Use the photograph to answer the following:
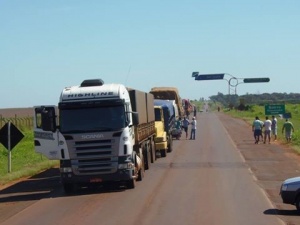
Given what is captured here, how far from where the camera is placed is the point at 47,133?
20.4 metres

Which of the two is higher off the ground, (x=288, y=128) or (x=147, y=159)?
(x=288, y=128)

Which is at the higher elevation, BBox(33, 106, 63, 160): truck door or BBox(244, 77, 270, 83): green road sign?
BBox(244, 77, 270, 83): green road sign

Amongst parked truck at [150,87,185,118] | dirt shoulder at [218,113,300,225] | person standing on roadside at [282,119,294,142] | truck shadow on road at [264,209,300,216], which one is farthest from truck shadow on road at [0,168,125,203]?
parked truck at [150,87,185,118]

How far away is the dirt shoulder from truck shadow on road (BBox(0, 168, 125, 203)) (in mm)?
5037

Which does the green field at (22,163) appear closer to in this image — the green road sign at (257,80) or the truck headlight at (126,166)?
the truck headlight at (126,166)

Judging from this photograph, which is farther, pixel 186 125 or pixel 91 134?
pixel 186 125

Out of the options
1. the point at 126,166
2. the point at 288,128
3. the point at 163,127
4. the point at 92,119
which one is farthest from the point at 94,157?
the point at 288,128

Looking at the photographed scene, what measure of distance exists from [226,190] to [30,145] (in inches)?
1146

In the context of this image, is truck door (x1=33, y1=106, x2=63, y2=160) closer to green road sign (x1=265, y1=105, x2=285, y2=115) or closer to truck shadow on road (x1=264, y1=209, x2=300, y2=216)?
truck shadow on road (x1=264, y1=209, x2=300, y2=216)

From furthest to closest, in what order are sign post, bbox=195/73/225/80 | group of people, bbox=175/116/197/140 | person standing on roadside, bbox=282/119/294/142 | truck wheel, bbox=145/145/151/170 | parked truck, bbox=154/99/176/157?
sign post, bbox=195/73/225/80 < group of people, bbox=175/116/197/140 < person standing on roadside, bbox=282/119/294/142 < parked truck, bbox=154/99/176/157 < truck wheel, bbox=145/145/151/170

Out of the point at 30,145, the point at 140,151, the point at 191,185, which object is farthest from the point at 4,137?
the point at 30,145

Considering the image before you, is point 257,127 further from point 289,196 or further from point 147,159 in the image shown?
point 289,196

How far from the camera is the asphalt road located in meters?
14.2

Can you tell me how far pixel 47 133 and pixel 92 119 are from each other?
193cm
